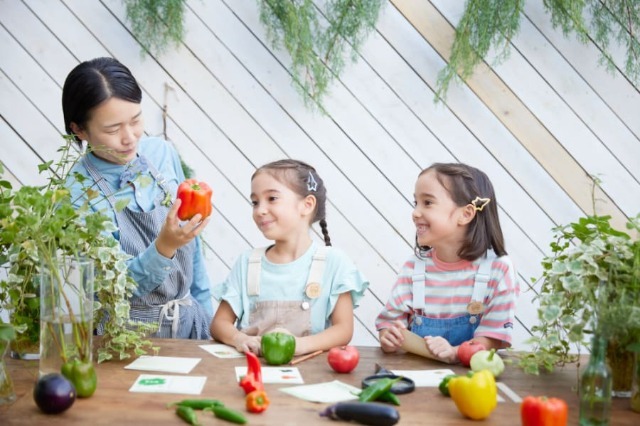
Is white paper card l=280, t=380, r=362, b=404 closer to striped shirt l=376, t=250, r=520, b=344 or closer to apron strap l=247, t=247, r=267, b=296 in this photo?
striped shirt l=376, t=250, r=520, b=344

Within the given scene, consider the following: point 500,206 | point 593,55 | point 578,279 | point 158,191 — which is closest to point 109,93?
point 158,191

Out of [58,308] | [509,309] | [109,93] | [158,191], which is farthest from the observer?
[158,191]

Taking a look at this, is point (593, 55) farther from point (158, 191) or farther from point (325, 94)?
point (158, 191)

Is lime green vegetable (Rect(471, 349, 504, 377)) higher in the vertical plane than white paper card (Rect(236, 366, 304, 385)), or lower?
higher

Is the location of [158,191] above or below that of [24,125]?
below

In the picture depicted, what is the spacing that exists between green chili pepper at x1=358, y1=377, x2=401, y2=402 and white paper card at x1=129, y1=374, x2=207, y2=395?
0.38 meters

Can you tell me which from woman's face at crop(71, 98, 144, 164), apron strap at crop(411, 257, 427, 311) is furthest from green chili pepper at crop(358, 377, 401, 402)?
woman's face at crop(71, 98, 144, 164)

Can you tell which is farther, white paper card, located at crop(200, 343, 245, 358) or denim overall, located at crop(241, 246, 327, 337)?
denim overall, located at crop(241, 246, 327, 337)

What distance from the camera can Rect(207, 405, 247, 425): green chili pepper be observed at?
1.48 meters

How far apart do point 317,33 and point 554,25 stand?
110cm

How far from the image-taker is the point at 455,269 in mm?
2371

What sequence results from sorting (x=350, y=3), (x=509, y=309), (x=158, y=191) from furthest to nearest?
(x=350, y=3) → (x=158, y=191) → (x=509, y=309)

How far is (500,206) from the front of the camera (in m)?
3.52

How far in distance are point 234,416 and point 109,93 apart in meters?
1.34
